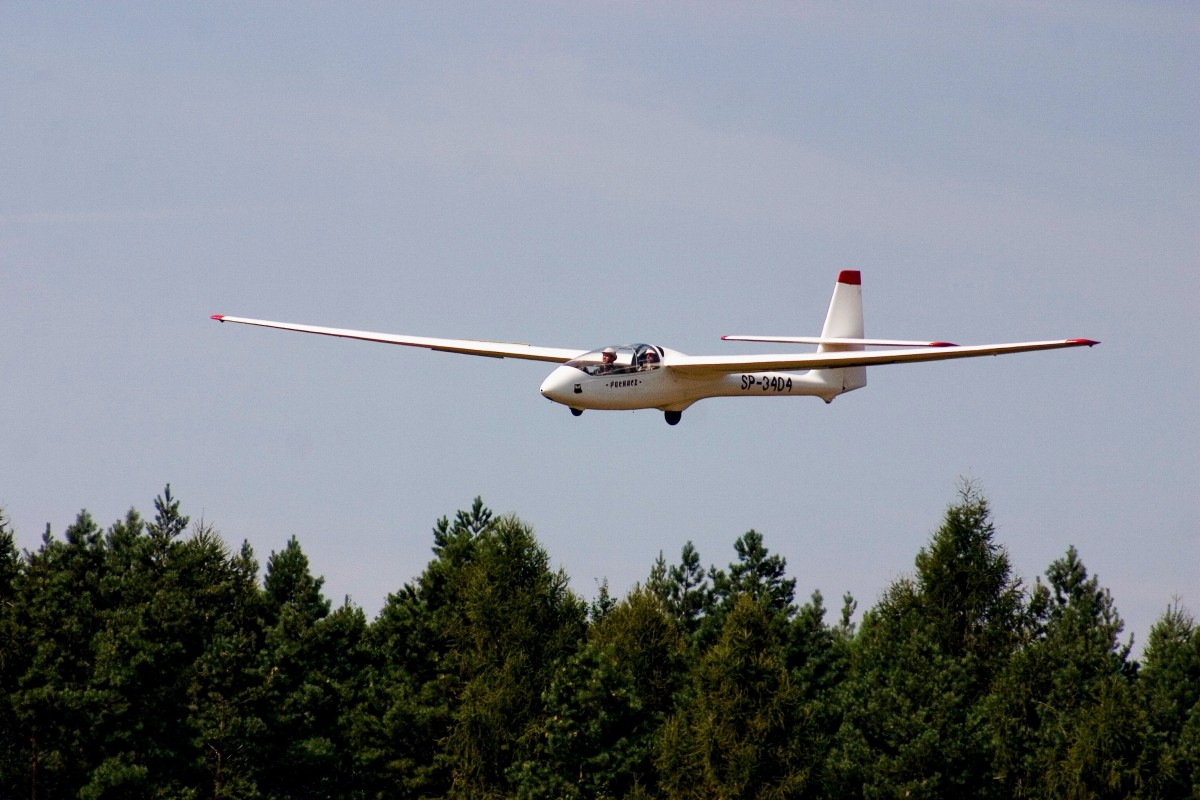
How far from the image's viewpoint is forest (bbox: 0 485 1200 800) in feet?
213

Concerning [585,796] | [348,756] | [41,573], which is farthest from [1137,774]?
[41,573]

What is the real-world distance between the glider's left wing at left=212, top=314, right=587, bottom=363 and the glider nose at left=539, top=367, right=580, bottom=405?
305 centimetres

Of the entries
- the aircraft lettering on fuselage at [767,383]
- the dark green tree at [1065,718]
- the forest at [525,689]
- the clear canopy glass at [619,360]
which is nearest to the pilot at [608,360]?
the clear canopy glass at [619,360]

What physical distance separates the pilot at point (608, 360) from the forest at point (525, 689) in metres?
24.4

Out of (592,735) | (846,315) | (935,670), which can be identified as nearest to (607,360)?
(846,315)

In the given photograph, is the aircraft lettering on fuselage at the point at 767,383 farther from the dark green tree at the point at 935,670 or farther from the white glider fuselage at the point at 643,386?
the dark green tree at the point at 935,670

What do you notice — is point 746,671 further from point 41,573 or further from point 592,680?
point 41,573

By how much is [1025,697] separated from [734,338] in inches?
1092

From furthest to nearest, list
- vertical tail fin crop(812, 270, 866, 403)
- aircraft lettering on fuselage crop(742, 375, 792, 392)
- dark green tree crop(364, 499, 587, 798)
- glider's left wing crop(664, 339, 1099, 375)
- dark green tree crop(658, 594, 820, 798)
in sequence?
dark green tree crop(364, 499, 587, 798) → dark green tree crop(658, 594, 820, 798) → vertical tail fin crop(812, 270, 866, 403) → aircraft lettering on fuselage crop(742, 375, 792, 392) → glider's left wing crop(664, 339, 1099, 375)

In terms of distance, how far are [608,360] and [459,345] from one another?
745cm

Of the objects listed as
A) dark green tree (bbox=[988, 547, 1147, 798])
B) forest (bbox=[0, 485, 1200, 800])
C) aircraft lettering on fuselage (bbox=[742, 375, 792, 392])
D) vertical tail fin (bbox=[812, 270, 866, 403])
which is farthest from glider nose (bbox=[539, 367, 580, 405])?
dark green tree (bbox=[988, 547, 1147, 798])

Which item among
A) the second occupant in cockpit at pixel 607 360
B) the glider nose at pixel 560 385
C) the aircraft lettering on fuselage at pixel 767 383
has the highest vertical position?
the aircraft lettering on fuselage at pixel 767 383

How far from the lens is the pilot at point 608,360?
139ft

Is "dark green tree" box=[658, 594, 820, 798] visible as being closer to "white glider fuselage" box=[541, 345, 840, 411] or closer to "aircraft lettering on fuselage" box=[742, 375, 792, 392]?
"aircraft lettering on fuselage" box=[742, 375, 792, 392]
